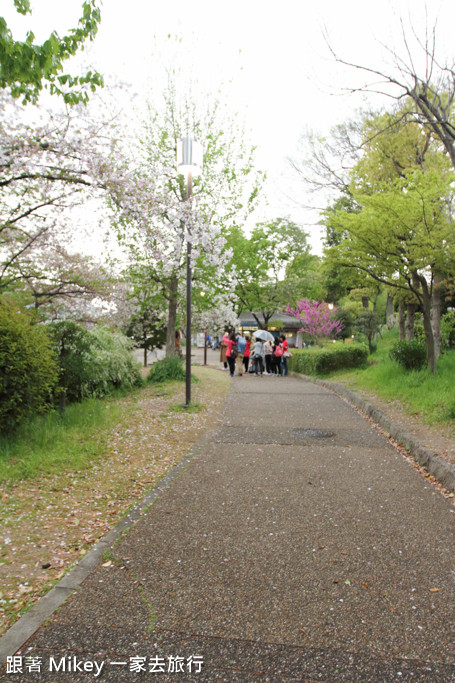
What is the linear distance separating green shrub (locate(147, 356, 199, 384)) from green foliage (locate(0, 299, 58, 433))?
5.84 meters

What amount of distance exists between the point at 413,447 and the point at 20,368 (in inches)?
190

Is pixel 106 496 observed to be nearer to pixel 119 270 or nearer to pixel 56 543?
pixel 56 543

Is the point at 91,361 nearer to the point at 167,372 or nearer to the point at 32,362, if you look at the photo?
the point at 32,362

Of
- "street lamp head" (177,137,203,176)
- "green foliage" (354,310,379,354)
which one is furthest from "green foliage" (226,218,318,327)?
"street lamp head" (177,137,203,176)

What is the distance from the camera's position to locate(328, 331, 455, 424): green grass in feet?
22.5

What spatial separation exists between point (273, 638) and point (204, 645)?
1.12 feet

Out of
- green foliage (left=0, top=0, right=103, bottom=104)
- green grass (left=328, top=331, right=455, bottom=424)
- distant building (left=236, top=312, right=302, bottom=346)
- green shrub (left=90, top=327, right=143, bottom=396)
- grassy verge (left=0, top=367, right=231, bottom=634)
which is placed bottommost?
grassy verge (left=0, top=367, right=231, bottom=634)

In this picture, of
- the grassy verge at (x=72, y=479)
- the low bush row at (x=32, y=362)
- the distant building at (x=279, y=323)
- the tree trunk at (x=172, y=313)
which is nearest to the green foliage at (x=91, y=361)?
the low bush row at (x=32, y=362)

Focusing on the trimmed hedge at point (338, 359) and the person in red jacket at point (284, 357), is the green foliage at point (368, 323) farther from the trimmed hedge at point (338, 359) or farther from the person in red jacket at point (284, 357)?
the trimmed hedge at point (338, 359)

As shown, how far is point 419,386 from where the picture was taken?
8.55 m

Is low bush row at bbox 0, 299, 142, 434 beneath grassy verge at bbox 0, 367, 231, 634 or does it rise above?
above

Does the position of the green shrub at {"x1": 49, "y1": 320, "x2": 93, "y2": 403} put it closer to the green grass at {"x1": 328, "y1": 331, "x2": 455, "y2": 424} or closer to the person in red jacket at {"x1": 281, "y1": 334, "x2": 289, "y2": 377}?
the green grass at {"x1": 328, "y1": 331, "x2": 455, "y2": 424}

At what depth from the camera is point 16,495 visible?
13.3 ft

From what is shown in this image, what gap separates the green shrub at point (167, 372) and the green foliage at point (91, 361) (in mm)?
581
